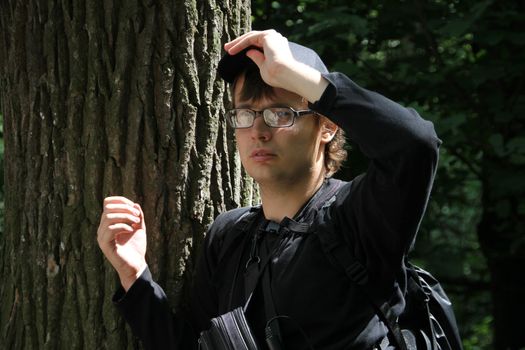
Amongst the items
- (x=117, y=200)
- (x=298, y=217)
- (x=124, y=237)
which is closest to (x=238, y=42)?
(x=298, y=217)

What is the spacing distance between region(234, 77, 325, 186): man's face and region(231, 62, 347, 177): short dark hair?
0.9 inches

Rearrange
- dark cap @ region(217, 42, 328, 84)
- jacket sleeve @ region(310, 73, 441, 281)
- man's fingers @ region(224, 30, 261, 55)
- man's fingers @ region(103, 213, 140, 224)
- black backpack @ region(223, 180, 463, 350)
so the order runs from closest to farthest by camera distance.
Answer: jacket sleeve @ region(310, 73, 441, 281) < black backpack @ region(223, 180, 463, 350) < man's fingers @ region(224, 30, 261, 55) < dark cap @ region(217, 42, 328, 84) < man's fingers @ region(103, 213, 140, 224)

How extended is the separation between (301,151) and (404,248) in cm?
48

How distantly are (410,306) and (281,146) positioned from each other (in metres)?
0.65

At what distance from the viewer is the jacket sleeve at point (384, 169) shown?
6.92 feet

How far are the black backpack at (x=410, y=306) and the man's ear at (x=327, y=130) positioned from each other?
0.49 ft

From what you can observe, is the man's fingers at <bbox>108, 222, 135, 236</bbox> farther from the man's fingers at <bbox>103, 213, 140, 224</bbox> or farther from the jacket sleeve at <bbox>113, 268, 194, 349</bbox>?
the jacket sleeve at <bbox>113, 268, 194, 349</bbox>

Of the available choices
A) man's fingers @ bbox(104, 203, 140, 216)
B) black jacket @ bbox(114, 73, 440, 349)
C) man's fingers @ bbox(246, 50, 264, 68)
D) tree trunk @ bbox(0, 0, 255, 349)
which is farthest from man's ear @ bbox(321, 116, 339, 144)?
man's fingers @ bbox(104, 203, 140, 216)

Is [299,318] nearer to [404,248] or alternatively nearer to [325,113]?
[404,248]

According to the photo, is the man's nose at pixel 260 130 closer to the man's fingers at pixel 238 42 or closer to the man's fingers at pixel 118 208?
the man's fingers at pixel 238 42

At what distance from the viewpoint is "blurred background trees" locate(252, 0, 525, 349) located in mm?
5020

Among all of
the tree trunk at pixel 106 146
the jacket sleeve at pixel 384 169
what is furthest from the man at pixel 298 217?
the tree trunk at pixel 106 146

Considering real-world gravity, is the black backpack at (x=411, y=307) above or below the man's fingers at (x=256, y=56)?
below

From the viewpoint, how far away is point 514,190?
17.0 ft
